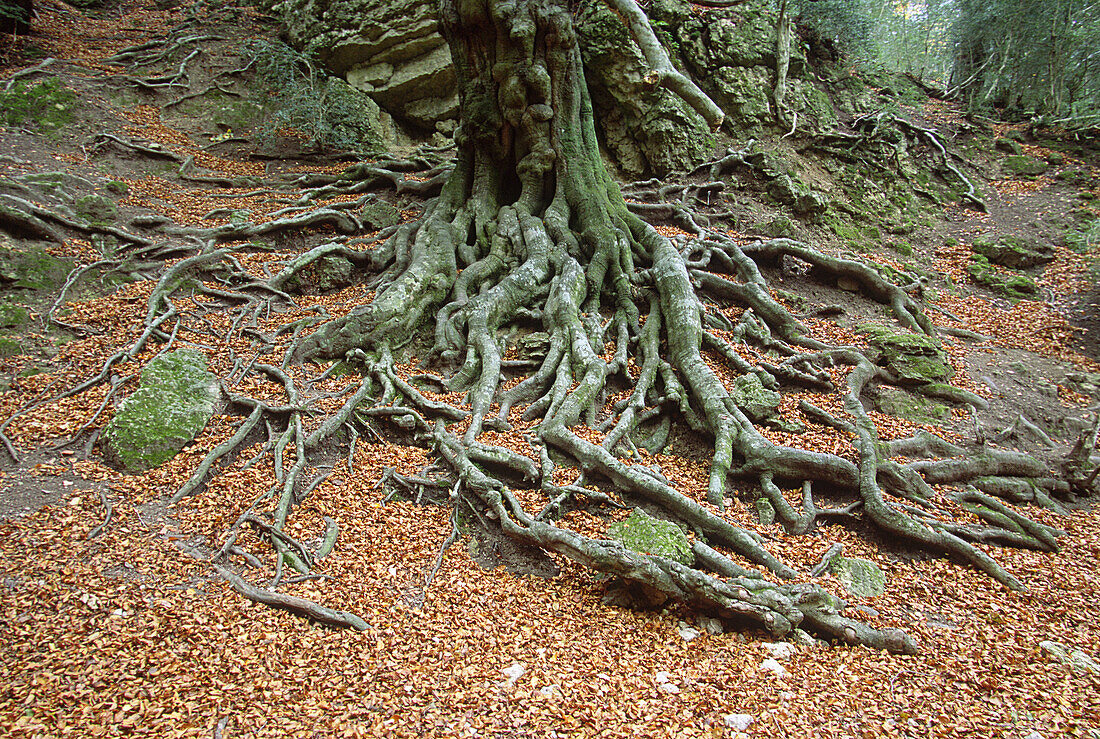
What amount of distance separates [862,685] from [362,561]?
11.7 feet

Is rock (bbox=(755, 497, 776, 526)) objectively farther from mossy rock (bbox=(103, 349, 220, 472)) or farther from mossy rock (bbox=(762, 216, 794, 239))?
mossy rock (bbox=(762, 216, 794, 239))

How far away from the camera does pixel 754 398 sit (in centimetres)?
606

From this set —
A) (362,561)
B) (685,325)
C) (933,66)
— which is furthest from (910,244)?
(933,66)

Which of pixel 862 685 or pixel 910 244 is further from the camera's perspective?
pixel 910 244

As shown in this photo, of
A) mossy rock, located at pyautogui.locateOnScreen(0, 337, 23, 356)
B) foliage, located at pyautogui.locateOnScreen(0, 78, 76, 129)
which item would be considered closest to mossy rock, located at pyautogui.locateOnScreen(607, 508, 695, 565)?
mossy rock, located at pyautogui.locateOnScreen(0, 337, 23, 356)

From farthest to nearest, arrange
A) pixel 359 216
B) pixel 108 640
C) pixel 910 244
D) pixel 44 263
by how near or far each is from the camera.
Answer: pixel 910 244 → pixel 359 216 → pixel 44 263 → pixel 108 640

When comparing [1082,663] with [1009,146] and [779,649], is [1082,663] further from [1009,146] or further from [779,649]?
[1009,146]

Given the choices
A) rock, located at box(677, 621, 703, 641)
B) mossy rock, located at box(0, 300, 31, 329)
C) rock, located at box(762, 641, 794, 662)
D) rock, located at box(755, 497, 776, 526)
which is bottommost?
rock, located at box(677, 621, 703, 641)

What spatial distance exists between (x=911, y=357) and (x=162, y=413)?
8.74 meters

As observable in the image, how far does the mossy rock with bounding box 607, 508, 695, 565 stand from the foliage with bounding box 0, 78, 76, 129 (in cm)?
1295

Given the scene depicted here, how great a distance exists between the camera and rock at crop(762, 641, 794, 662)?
3.62 metres

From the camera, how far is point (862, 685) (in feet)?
11.2

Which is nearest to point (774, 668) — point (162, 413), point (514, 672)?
point (514, 672)

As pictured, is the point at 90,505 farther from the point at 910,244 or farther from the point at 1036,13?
the point at 1036,13
